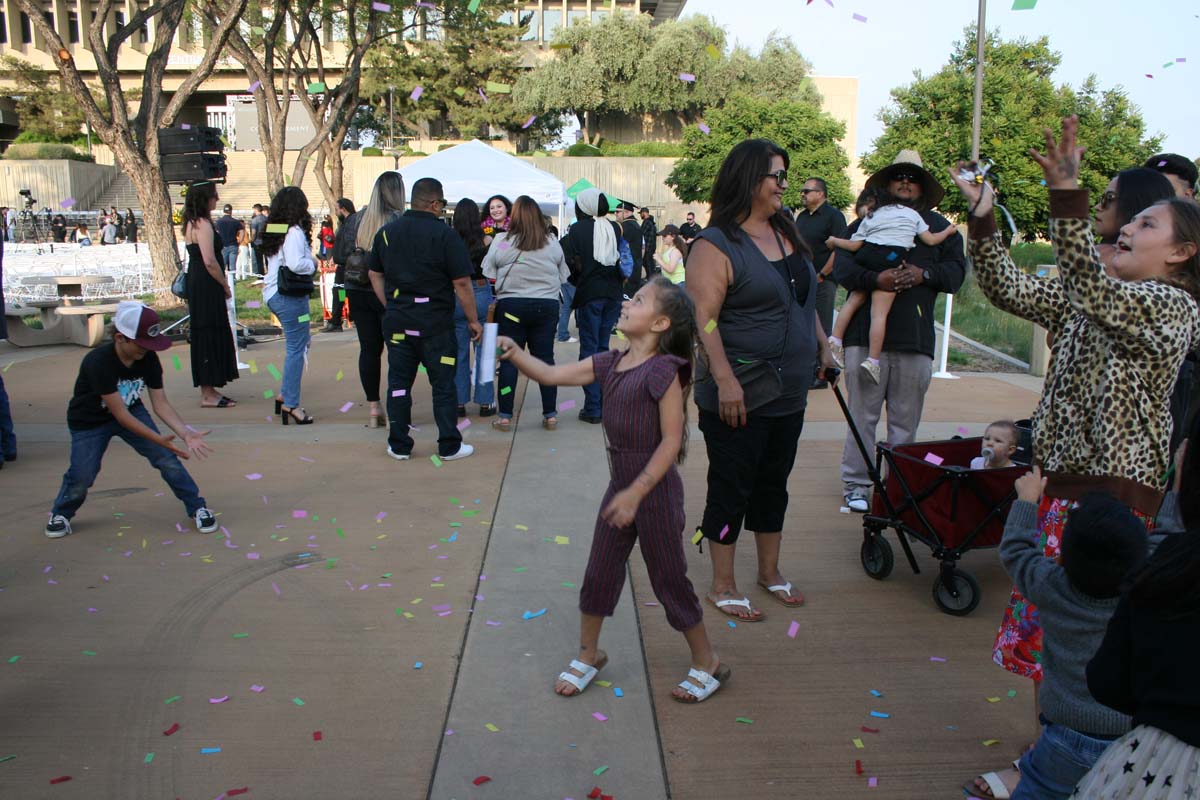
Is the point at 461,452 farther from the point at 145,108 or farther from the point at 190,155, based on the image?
the point at 145,108

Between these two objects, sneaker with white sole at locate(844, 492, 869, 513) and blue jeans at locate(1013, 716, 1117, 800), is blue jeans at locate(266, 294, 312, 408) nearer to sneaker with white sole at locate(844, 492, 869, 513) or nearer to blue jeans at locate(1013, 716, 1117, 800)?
sneaker with white sole at locate(844, 492, 869, 513)

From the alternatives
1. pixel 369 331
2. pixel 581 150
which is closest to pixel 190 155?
pixel 369 331

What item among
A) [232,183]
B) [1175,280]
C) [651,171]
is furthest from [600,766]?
[232,183]

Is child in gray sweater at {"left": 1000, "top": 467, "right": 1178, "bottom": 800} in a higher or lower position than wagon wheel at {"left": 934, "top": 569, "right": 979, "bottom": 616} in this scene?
higher

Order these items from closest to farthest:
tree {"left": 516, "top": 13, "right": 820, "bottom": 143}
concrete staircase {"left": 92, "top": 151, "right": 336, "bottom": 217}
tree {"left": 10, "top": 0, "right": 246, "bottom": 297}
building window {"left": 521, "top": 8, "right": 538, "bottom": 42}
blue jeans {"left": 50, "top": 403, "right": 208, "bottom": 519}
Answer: blue jeans {"left": 50, "top": 403, "right": 208, "bottom": 519} < tree {"left": 10, "top": 0, "right": 246, "bottom": 297} < concrete staircase {"left": 92, "top": 151, "right": 336, "bottom": 217} < tree {"left": 516, "top": 13, "right": 820, "bottom": 143} < building window {"left": 521, "top": 8, "right": 538, "bottom": 42}

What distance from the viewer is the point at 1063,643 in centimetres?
237

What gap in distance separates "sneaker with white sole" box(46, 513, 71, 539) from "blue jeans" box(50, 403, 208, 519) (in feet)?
0.09

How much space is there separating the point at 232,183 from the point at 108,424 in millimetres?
50493

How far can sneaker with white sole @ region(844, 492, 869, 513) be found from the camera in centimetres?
564

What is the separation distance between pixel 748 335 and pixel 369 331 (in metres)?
4.35

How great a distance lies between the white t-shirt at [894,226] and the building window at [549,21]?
188 feet

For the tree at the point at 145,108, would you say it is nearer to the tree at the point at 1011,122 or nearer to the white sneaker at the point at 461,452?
the white sneaker at the point at 461,452

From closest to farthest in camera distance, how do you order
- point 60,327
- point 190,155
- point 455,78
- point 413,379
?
point 413,379, point 190,155, point 60,327, point 455,78

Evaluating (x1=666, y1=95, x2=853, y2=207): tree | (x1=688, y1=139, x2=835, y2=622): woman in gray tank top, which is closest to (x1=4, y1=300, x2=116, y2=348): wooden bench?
(x1=688, y1=139, x2=835, y2=622): woman in gray tank top
